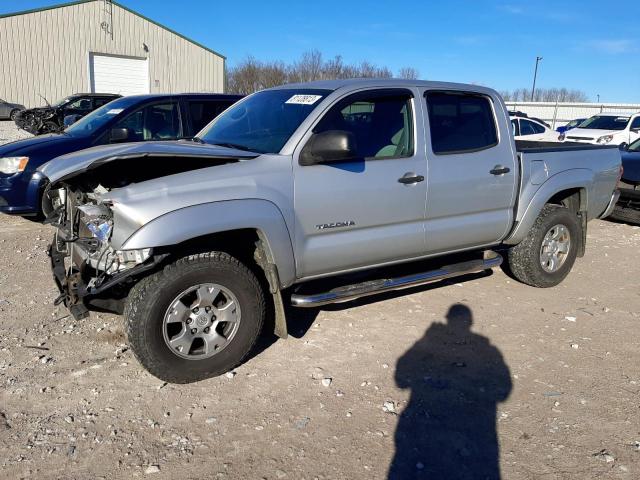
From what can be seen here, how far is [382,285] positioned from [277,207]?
1133 mm

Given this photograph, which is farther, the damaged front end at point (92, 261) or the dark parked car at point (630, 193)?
the dark parked car at point (630, 193)

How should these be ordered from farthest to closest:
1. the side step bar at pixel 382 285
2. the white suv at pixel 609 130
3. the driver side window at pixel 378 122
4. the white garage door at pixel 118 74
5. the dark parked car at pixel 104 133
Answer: the white garage door at pixel 118 74 → the white suv at pixel 609 130 → the dark parked car at pixel 104 133 → the driver side window at pixel 378 122 → the side step bar at pixel 382 285

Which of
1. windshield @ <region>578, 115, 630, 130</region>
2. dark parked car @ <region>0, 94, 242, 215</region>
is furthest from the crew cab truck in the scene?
windshield @ <region>578, 115, 630, 130</region>

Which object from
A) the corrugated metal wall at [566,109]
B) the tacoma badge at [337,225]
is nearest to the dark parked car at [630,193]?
the tacoma badge at [337,225]

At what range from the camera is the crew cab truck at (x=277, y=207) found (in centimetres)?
346

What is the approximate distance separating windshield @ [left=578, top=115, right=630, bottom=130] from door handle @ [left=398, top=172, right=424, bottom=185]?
16241 mm

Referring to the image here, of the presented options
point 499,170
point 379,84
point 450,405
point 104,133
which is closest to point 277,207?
point 379,84

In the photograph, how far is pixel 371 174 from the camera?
4.13 meters

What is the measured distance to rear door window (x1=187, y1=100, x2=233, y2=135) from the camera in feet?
25.1

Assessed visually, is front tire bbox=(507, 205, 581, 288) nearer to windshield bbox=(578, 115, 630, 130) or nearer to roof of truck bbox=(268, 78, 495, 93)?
roof of truck bbox=(268, 78, 495, 93)

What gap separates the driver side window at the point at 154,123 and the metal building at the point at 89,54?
23.9 meters

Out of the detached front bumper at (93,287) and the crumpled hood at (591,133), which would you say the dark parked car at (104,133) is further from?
the crumpled hood at (591,133)

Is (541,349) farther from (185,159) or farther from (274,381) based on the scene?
(185,159)

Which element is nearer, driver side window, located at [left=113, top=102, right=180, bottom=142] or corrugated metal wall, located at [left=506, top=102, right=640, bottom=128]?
driver side window, located at [left=113, top=102, right=180, bottom=142]
